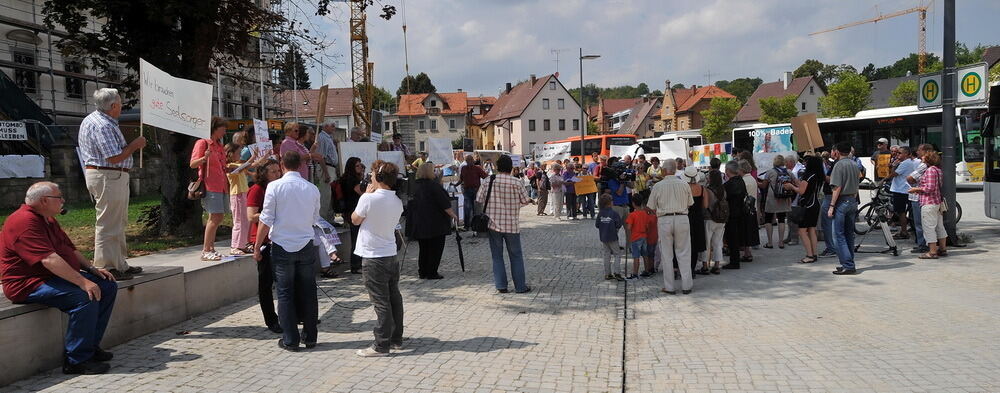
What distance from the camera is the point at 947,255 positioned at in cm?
1066

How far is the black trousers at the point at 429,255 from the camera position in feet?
32.2

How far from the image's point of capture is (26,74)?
26844mm

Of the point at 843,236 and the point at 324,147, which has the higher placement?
the point at 324,147

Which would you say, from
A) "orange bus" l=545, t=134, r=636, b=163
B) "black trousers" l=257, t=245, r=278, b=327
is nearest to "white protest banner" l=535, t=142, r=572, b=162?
"orange bus" l=545, t=134, r=636, b=163


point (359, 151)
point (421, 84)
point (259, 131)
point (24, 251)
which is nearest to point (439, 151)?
point (359, 151)

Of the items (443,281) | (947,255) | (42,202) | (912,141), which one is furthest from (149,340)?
(912,141)

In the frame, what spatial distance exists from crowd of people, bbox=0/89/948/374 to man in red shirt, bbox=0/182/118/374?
0.03ft

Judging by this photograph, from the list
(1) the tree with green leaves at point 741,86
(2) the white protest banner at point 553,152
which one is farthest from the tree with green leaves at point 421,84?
(2) the white protest banner at point 553,152

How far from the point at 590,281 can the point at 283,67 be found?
769 centimetres

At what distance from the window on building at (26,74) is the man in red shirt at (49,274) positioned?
26.3 m

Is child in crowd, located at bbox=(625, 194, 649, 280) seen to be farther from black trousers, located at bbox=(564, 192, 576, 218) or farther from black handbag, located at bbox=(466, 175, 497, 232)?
black trousers, located at bbox=(564, 192, 576, 218)

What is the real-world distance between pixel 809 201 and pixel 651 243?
2683 millimetres

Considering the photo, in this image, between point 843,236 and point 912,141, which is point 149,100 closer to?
point 843,236

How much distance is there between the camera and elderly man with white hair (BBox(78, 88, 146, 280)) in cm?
604
